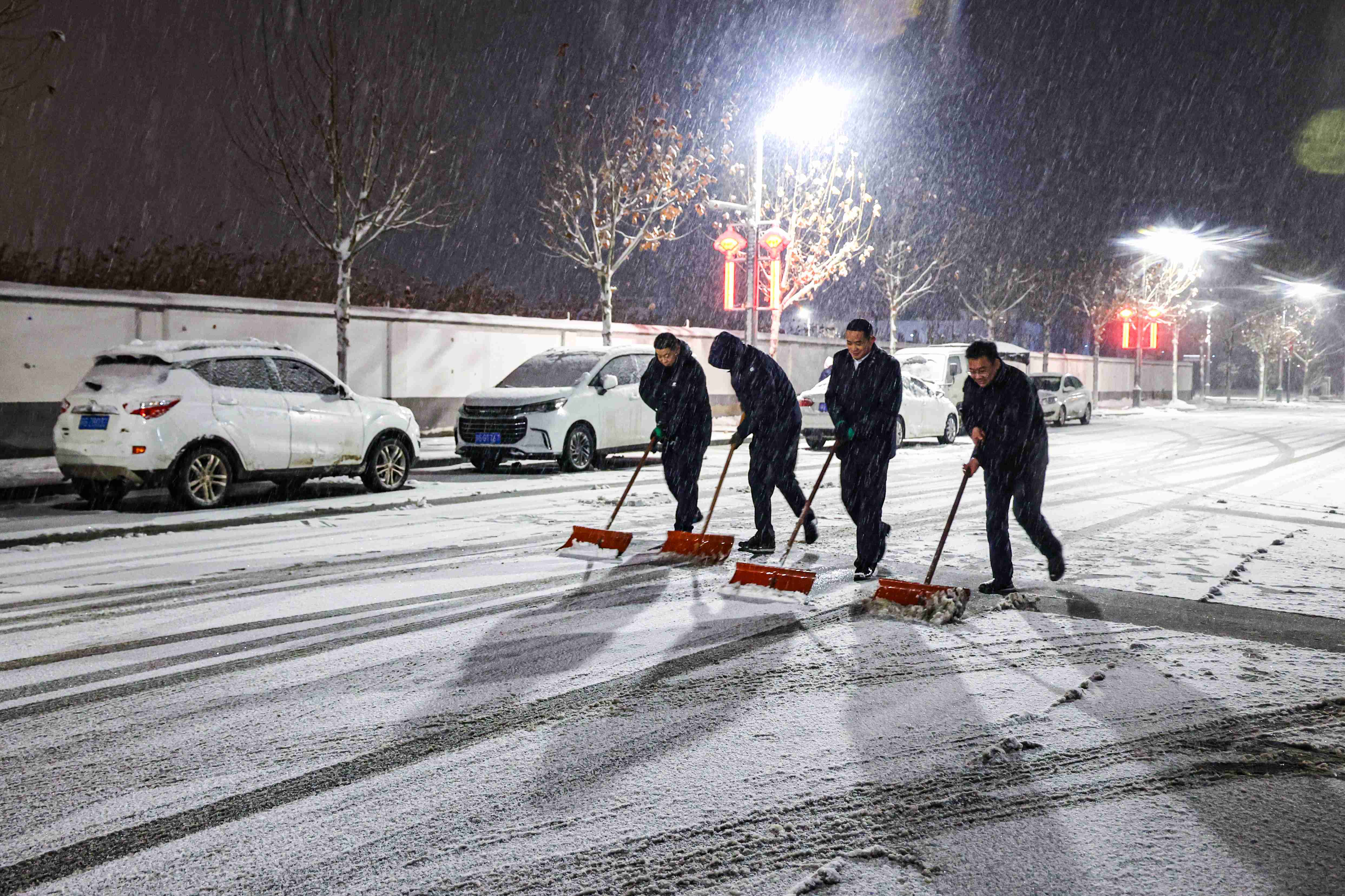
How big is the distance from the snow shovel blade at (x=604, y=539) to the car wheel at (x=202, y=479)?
4533 mm

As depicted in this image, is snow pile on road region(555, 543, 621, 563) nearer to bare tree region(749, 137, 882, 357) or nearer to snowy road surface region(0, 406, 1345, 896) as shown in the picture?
snowy road surface region(0, 406, 1345, 896)

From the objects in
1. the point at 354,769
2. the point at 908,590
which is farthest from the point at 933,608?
the point at 354,769

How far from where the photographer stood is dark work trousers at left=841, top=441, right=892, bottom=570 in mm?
7180

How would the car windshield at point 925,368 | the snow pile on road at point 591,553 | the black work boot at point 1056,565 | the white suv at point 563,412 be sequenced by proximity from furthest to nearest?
the car windshield at point 925,368 → the white suv at point 563,412 → the snow pile on road at point 591,553 → the black work boot at point 1056,565

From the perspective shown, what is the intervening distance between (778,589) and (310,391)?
7359mm

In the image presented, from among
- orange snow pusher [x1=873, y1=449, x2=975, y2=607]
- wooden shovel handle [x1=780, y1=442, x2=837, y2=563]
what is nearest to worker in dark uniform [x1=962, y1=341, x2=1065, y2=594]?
orange snow pusher [x1=873, y1=449, x2=975, y2=607]

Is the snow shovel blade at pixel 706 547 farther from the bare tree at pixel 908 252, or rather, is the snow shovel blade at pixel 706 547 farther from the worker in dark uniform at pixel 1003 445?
the bare tree at pixel 908 252

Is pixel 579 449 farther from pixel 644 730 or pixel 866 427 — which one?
pixel 644 730

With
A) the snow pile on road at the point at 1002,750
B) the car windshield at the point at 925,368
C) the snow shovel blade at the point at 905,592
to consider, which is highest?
the car windshield at the point at 925,368

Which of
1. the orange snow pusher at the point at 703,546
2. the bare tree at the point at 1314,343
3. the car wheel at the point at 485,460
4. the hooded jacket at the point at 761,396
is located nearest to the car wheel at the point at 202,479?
the car wheel at the point at 485,460

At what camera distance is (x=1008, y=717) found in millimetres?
4285

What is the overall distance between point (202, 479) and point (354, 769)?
26.4 feet

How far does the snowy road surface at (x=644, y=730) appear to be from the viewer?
3.04 meters

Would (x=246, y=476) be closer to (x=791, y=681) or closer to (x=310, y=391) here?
(x=310, y=391)
